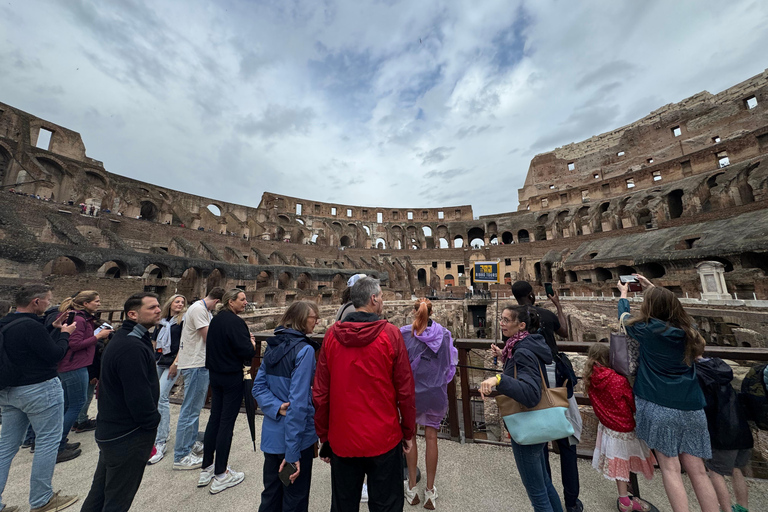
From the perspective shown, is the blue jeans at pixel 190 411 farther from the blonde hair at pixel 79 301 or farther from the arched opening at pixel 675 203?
the arched opening at pixel 675 203

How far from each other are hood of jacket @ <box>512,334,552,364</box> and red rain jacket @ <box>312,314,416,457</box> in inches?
30.8

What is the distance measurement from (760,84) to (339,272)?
47.9 meters

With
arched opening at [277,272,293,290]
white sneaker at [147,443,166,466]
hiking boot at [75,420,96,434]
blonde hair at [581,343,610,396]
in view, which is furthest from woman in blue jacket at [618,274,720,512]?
arched opening at [277,272,293,290]

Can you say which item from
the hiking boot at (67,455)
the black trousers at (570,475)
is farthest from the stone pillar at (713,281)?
the hiking boot at (67,455)

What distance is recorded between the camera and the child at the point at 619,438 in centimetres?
203

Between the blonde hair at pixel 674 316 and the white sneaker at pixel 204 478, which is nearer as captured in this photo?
the blonde hair at pixel 674 316

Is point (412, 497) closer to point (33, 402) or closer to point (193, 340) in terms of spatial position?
point (193, 340)

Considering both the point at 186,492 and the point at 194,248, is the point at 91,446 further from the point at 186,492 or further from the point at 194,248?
the point at 194,248

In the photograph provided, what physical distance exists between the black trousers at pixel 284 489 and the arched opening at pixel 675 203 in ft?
122

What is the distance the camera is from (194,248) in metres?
20.3

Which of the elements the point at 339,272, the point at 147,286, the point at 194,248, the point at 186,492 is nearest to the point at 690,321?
the point at 186,492

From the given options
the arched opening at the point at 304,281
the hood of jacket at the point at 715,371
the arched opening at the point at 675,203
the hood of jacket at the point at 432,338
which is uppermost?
the arched opening at the point at 675,203

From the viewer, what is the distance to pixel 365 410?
165 centimetres

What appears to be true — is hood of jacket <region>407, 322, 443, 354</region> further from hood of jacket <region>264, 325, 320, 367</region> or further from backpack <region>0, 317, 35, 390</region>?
backpack <region>0, 317, 35, 390</region>
